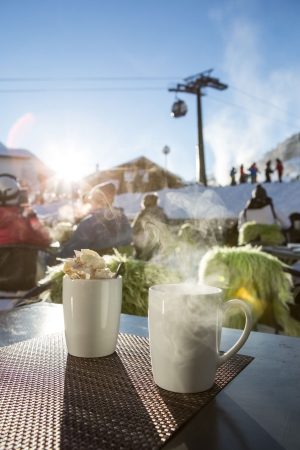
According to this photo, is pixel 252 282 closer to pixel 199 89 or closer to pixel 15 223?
pixel 15 223

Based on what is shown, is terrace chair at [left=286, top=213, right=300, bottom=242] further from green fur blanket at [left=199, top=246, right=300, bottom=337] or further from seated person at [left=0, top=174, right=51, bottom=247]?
green fur blanket at [left=199, top=246, right=300, bottom=337]

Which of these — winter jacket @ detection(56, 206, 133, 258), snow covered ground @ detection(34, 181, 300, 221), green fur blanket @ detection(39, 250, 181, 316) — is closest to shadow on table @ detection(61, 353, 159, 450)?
green fur blanket @ detection(39, 250, 181, 316)

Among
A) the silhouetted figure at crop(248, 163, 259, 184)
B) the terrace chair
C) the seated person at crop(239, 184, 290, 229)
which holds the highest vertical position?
the silhouetted figure at crop(248, 163, 259, 184)

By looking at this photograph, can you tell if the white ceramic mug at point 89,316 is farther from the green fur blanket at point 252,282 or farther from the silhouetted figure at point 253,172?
the silhouetted figure at point 253,172

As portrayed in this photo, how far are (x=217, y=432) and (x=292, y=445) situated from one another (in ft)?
0.28

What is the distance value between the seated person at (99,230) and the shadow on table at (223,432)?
6.74ft

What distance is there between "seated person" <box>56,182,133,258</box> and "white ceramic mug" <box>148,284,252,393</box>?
1.95 meters

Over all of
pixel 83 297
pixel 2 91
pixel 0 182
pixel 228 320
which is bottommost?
pixel 228 320

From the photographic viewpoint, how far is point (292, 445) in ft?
1.42

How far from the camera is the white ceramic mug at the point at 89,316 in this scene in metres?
0.72

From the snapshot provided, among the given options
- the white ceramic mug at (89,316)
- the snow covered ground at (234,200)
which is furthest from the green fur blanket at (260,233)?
the snow covered ground at (234,200)

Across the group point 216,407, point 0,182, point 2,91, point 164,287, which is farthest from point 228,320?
point 2,91

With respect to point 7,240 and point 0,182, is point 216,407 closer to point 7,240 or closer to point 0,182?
point 7,240

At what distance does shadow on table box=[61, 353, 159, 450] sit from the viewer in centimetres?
44
